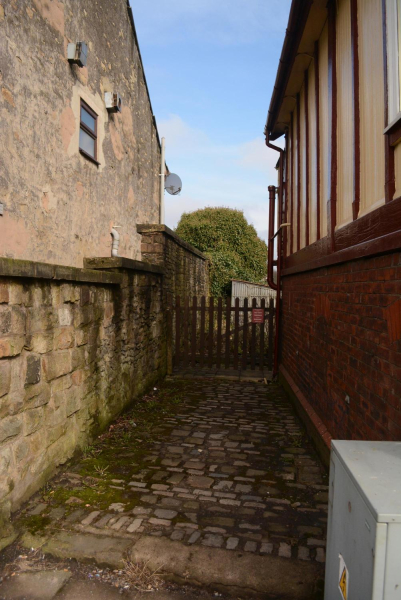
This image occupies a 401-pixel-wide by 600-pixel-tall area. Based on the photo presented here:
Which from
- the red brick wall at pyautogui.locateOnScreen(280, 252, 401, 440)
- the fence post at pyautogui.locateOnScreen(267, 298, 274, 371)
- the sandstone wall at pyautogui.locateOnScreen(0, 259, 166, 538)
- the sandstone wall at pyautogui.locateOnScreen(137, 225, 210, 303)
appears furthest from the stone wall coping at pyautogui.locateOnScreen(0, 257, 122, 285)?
the fence post at pyautogui.locateOnScreen(267, 298, 274, 371)

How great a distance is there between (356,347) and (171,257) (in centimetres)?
595

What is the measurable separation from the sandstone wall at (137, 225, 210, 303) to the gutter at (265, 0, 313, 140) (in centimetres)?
287

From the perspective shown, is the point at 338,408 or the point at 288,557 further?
the point at 338,408

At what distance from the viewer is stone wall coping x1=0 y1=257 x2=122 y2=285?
2.80 meters

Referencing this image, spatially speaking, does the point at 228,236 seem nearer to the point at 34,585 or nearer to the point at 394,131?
the point at 394,131

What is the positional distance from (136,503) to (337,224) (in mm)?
3119

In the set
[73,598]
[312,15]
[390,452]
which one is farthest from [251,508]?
[312,15]

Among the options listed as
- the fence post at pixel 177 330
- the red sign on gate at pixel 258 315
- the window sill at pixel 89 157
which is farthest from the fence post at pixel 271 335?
the window sill at pixel 89 157

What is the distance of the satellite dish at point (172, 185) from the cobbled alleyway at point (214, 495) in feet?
27.9

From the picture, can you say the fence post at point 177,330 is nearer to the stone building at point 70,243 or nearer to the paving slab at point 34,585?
the stone building at point 70,243

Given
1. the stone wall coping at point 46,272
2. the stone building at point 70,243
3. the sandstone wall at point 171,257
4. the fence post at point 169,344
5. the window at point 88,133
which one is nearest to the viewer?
the stone wall coping at point 46,272

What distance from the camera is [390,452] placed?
1851mm

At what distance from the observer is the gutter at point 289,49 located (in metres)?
4.50

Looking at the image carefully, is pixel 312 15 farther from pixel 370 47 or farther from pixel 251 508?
pixel 251 508
